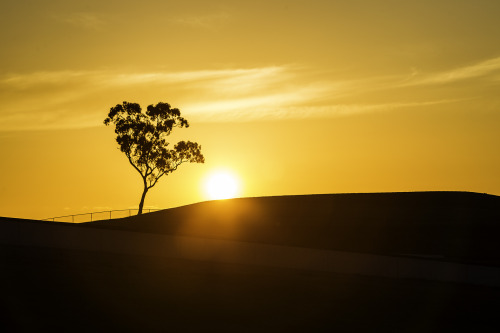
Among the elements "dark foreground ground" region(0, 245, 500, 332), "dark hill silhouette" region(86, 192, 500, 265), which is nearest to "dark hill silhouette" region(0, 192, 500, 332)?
"dark foreground ground" region(0, 245, 500, 332)

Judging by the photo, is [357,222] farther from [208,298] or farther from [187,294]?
[187,294]

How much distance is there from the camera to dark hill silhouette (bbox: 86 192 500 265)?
68.8 metres

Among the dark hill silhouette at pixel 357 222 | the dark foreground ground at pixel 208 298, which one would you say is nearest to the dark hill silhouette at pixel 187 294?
the dark foreground ground at pixel 208 298

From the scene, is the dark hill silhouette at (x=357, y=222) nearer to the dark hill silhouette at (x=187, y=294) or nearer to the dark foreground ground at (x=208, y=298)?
the dark foreground ground at (x=208, y=298)

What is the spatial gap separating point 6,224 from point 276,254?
544 inches

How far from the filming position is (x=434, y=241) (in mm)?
69875

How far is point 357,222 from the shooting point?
260 ft

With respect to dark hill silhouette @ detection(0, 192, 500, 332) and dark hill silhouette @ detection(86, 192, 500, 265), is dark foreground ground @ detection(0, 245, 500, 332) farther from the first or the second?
dark hill silhouette @ detection(86, 192, 500, 265)

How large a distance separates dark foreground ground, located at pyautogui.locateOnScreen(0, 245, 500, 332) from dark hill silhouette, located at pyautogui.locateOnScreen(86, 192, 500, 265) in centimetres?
2212

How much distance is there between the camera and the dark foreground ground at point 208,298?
3250 cm

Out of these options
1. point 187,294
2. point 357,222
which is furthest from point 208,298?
point 357,222

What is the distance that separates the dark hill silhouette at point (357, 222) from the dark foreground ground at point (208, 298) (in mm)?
22125

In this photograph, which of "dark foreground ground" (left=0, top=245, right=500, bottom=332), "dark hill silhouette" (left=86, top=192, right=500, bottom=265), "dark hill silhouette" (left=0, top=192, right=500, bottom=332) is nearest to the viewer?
"dark foreground ground" (left=0, top=245, right=500, bottom=332)

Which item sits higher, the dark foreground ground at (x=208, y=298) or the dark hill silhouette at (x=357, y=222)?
the dark hill silhouette at (x=357, y=222)
